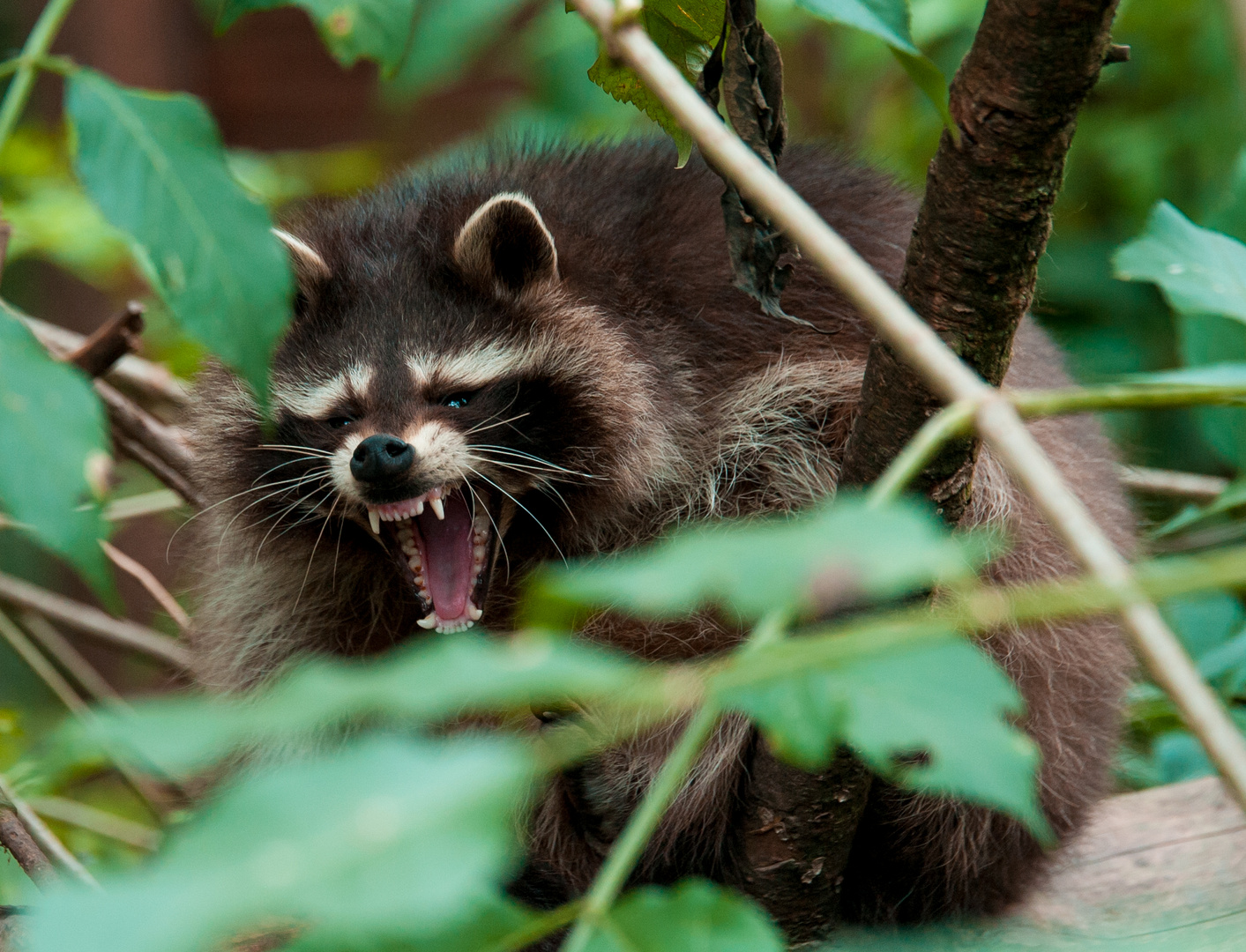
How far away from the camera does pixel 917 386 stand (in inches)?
60.3

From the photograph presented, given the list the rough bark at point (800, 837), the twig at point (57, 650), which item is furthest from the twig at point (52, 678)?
the rough bark at point (800, 837)

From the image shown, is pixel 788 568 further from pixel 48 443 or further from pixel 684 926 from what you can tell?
pixel 48 443

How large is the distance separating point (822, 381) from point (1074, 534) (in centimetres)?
148

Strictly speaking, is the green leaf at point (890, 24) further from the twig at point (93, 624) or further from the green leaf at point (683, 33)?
the twig at point (93, 624)

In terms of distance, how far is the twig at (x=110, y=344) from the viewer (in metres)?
2.61

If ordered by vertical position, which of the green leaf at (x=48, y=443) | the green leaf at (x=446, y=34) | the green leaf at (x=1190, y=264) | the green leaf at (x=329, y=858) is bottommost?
the green leaf at (x=329, y=858)

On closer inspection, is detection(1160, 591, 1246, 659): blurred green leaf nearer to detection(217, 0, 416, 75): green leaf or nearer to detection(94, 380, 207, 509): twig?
detection(217, 0, 416, 75): green leaf

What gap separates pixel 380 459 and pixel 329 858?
1.53 metres

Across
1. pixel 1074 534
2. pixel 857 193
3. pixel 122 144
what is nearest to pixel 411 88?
pixel 857 193

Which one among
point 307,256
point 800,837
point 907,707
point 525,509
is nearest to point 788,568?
point 907,707

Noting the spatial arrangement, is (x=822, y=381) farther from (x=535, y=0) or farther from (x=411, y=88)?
(x=535, y=0)

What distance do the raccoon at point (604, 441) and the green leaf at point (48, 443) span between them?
1.17 m

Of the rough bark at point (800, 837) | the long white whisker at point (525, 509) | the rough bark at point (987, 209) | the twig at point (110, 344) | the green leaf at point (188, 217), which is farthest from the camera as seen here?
the twig at point (110, 344)

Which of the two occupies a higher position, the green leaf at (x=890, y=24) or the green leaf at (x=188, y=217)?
the green leaf at (x=890, y=24)
